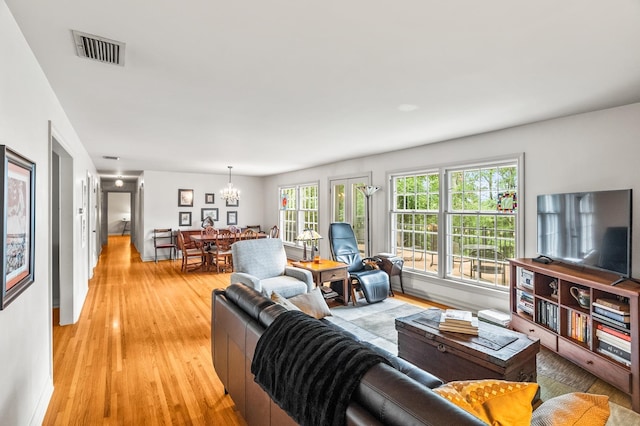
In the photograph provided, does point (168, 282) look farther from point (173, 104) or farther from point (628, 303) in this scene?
point (628, 303)

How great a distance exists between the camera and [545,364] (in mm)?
2891

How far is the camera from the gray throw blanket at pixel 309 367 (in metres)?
1.10

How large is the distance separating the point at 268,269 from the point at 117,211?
1402 centimetres

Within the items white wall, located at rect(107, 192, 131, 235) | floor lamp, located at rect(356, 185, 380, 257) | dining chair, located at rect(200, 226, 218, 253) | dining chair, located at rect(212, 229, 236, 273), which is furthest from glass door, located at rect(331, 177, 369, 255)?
white wall, located at rect(107, 192, 131, 235)

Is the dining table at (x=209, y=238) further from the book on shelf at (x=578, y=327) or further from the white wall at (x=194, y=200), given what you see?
the book on shelf at (x=578, y=327)

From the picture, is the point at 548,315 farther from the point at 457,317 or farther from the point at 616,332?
the point at 457,317

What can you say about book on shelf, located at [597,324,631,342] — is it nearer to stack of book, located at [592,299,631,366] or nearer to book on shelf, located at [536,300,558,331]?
stack of book, located at [592,299,631,366]

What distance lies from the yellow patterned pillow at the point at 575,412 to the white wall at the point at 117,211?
16.7 meters

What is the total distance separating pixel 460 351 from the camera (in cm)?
218

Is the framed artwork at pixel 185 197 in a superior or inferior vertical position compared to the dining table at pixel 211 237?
superior

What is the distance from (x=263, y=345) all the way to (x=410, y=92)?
2265 mm

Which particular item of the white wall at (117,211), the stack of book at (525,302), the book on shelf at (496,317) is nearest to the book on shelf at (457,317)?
the stack of book at (525,302)

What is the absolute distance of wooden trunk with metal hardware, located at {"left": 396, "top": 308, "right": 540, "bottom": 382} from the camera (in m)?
2.03

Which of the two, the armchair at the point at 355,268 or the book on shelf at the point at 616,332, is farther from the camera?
the armchair at the point at 355,268
